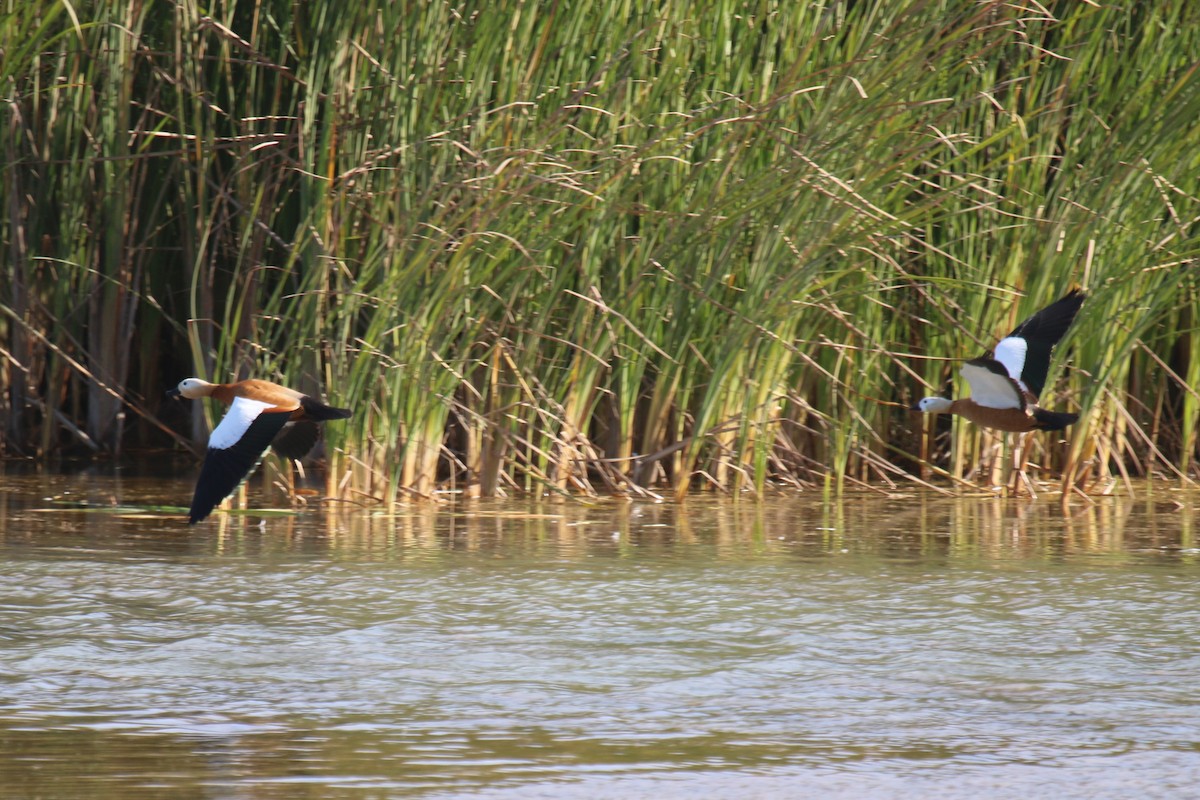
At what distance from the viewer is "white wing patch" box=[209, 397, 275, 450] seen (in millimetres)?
4500

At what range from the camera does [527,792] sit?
265 cm

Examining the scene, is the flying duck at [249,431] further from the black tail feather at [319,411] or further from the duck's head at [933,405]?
the duck's head at [933,405]

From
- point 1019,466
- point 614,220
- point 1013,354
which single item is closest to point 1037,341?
point 1013,354

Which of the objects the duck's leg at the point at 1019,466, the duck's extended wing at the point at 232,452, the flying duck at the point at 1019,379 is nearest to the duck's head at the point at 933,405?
the flying duck at the point at 1019,379

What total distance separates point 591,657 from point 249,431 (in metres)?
1.40

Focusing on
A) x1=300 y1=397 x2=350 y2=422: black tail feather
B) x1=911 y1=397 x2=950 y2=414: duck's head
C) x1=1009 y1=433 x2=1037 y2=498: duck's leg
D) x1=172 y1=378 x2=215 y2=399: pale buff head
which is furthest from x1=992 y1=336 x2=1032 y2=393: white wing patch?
x1=172 y1=378 x2=215 y2=399: pale buff head

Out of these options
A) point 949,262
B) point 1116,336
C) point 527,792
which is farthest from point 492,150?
point 527,792

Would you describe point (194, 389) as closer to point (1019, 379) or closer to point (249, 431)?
point (249, 431)

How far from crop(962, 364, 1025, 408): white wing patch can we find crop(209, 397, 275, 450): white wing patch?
1.96 metres

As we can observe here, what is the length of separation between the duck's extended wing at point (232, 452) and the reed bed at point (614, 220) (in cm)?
52

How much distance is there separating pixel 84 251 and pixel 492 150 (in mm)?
1972

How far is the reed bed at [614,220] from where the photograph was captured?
518 cm

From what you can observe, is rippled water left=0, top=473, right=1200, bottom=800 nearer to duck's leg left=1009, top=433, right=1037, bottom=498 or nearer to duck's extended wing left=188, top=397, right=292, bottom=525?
duck's extended wing left=188, top=397, right=292, bottom=525

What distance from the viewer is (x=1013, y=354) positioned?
5.25m
